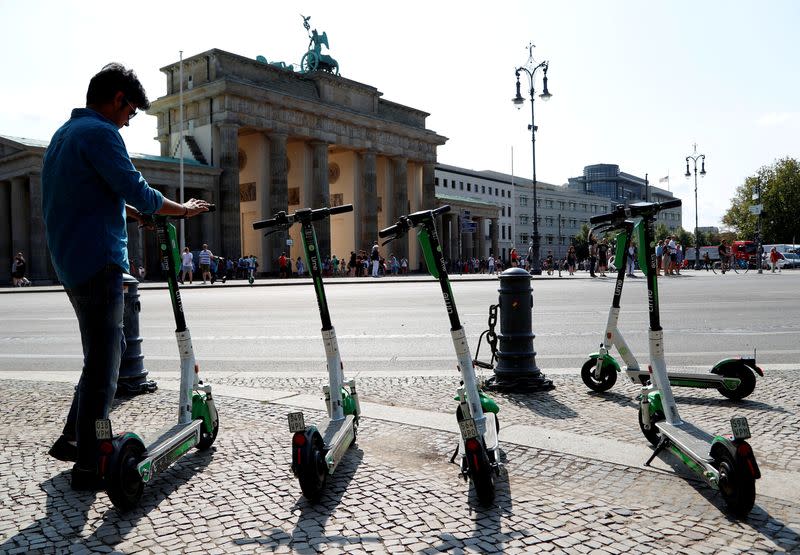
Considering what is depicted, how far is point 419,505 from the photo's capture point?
326 centimetres

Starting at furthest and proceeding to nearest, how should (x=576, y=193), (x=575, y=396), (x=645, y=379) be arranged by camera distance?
(x=576, y=193), (x=575, y=396), (x=645, y=379)

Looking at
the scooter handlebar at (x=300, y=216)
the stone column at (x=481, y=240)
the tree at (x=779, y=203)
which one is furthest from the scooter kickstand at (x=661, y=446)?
the tree at (x=779, y=203)

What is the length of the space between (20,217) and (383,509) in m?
46.9

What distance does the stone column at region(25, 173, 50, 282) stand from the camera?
127 feet

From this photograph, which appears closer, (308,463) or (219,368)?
(308,463)

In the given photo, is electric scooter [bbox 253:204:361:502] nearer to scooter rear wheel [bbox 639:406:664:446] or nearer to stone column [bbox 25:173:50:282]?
scooter rear wheel [bbox 639:406:664:446]

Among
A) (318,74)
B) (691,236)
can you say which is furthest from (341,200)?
(691,236)

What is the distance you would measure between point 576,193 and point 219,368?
135018 millimetres

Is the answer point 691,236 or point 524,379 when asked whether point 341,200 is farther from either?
point 691,236

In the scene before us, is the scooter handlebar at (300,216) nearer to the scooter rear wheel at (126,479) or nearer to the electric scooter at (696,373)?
the scooter rear wheel at (126,479)

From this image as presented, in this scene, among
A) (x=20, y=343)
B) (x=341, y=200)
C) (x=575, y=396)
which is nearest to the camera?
(x=575, y=396)

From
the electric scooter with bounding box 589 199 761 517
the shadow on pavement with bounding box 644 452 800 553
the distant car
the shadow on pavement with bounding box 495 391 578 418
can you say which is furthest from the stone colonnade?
the distant car

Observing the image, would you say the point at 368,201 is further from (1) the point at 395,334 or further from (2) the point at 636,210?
(2) the point at 636,210

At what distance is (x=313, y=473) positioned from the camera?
3.24 metres
